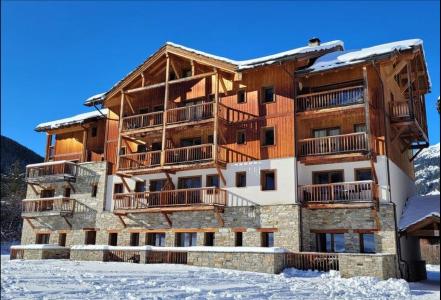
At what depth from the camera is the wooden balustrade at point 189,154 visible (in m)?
25.4

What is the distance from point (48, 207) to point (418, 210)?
25067mm

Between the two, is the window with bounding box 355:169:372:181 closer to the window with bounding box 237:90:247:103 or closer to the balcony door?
the window with bounding box 237:90:247:103

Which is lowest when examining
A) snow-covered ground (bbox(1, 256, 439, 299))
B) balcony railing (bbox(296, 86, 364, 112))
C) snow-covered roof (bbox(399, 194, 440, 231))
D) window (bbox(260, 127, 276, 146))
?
snow-covered ground (bbox(1, 256, 439, 299))

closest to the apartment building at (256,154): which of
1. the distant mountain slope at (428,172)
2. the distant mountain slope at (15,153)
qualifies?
the distant mountain slope at (428,172)

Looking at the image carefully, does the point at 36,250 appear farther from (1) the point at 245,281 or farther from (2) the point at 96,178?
(1) the point at 245,281

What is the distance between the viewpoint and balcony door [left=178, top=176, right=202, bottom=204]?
84.3 ft

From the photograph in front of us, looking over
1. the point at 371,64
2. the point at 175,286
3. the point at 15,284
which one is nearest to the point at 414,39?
the point at 371,64

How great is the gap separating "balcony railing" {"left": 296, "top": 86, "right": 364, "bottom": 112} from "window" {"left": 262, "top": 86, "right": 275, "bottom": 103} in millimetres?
1783

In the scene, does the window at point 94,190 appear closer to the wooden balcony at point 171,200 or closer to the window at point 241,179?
the wooden balcony at point 171,200

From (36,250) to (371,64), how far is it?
22.8 metres

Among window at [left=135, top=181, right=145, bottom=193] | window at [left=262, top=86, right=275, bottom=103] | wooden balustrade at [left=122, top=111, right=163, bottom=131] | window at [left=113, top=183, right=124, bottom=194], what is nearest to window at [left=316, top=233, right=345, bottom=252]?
window at [left=262, top=86, right=275, bottom=103]

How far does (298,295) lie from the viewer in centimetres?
1284

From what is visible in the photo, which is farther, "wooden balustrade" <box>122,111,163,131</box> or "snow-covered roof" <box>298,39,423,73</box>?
"wooden balustrade" <box>122,111,163,131</box>

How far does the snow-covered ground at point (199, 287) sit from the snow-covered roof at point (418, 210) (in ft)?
17.2
